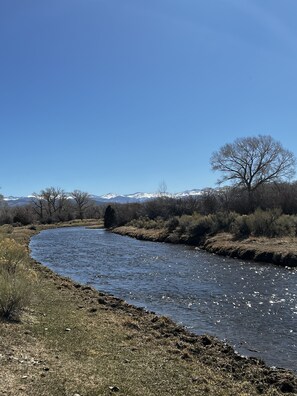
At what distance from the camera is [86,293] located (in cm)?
1794

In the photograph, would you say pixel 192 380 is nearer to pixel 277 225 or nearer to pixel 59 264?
pixel 59 264

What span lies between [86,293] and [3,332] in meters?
8.56

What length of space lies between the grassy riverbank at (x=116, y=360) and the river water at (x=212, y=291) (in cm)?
127

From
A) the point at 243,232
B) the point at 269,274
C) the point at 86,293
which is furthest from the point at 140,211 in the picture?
the point at 86,293

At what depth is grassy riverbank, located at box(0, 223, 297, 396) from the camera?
283 inches

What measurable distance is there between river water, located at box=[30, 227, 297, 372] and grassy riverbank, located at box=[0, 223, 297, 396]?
127 centimetres

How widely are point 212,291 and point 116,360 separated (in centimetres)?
1129

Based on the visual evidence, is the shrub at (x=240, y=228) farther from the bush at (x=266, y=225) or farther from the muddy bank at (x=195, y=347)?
the muddy bank at (x=195, y=347)

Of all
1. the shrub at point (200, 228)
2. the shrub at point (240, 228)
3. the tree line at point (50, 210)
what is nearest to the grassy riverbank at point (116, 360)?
the shrub at point (240, 228)

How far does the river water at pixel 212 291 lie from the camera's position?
12.4 metres

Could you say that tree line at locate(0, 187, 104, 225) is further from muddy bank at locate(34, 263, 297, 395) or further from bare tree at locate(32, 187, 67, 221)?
muddy bank at locate(34, 263, 297, 395)

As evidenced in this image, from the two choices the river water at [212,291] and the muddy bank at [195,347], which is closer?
the muddy bank at [195,347]

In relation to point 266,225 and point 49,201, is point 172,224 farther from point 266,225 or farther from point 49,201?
point 49,201

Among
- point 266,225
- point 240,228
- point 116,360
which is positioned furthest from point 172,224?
point 116,360
